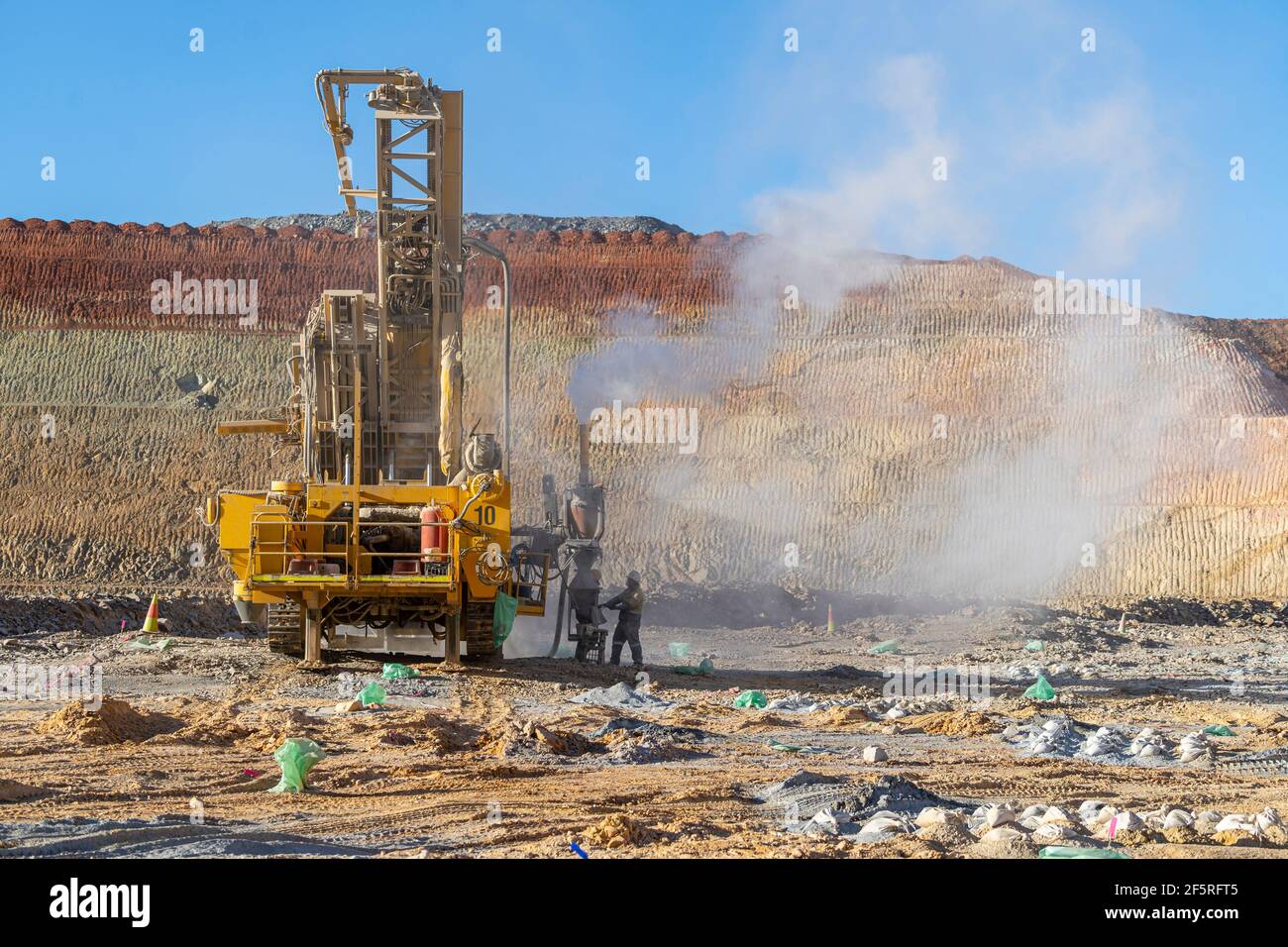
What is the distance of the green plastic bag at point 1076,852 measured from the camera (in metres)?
6.18

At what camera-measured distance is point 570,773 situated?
909 cm

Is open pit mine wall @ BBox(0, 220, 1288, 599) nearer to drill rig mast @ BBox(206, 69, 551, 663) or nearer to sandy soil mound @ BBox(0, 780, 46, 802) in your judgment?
drill rig mast @ BBox(206, 69, 551, 663)

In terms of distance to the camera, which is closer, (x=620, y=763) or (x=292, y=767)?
(x=292, y=767)

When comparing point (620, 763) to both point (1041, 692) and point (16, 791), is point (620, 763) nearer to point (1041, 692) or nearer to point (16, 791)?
point (16, 791)

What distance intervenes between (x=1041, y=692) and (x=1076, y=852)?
8.30 metres

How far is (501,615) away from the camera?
567 inches

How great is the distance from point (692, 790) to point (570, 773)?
106 centimetres

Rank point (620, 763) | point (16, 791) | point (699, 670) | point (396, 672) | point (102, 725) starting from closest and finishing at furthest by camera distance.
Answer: point (16, 791)
point (620, 763)
point (102, 725)
point (396, 672)
point (699, 670)

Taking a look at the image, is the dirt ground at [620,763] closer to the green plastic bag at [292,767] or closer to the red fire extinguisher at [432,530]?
the green plastic bag at [292,767]

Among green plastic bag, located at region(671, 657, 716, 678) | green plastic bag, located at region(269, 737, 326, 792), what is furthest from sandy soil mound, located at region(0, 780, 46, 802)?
green plastic bag, located at region(671, 657, 716, 678)

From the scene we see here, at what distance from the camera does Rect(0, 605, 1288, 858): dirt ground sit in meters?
6.80

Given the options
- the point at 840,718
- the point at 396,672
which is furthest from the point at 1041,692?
the point at 396,672

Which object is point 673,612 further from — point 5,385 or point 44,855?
point 5,385

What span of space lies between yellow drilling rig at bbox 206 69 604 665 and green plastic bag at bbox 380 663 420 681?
0.21 meters
